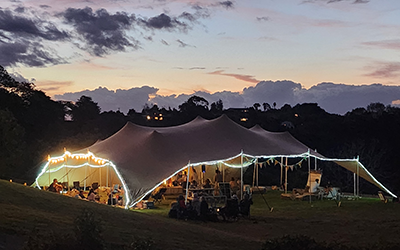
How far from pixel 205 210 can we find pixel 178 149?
4.26 m

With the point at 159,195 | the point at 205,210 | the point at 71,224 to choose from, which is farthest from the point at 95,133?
the point at 71,224

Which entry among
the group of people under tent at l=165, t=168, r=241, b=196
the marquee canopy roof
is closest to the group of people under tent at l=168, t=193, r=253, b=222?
the marquee canopy roof

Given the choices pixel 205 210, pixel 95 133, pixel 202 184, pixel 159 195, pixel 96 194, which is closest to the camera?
pixel 205 210

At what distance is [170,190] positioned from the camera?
54.4 ft

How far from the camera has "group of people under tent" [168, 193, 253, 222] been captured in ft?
38.4

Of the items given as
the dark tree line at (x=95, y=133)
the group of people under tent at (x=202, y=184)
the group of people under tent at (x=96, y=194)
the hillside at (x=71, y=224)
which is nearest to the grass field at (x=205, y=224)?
the hillside at (x=71, y=224)

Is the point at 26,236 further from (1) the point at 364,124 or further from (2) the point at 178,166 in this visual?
(1) the point at 364,124

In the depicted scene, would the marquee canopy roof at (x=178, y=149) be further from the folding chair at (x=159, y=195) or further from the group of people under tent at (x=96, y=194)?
the folding chair at (x=159, y=195)

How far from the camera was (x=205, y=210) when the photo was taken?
463 inches

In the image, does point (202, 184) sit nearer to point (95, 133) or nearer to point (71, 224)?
point (71, 224)

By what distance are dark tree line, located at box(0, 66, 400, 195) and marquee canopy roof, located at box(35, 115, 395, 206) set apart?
7295mm

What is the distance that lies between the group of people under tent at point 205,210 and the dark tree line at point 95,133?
1171cm

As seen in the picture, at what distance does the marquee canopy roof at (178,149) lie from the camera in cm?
1438

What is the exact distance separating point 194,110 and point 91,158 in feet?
84.6
